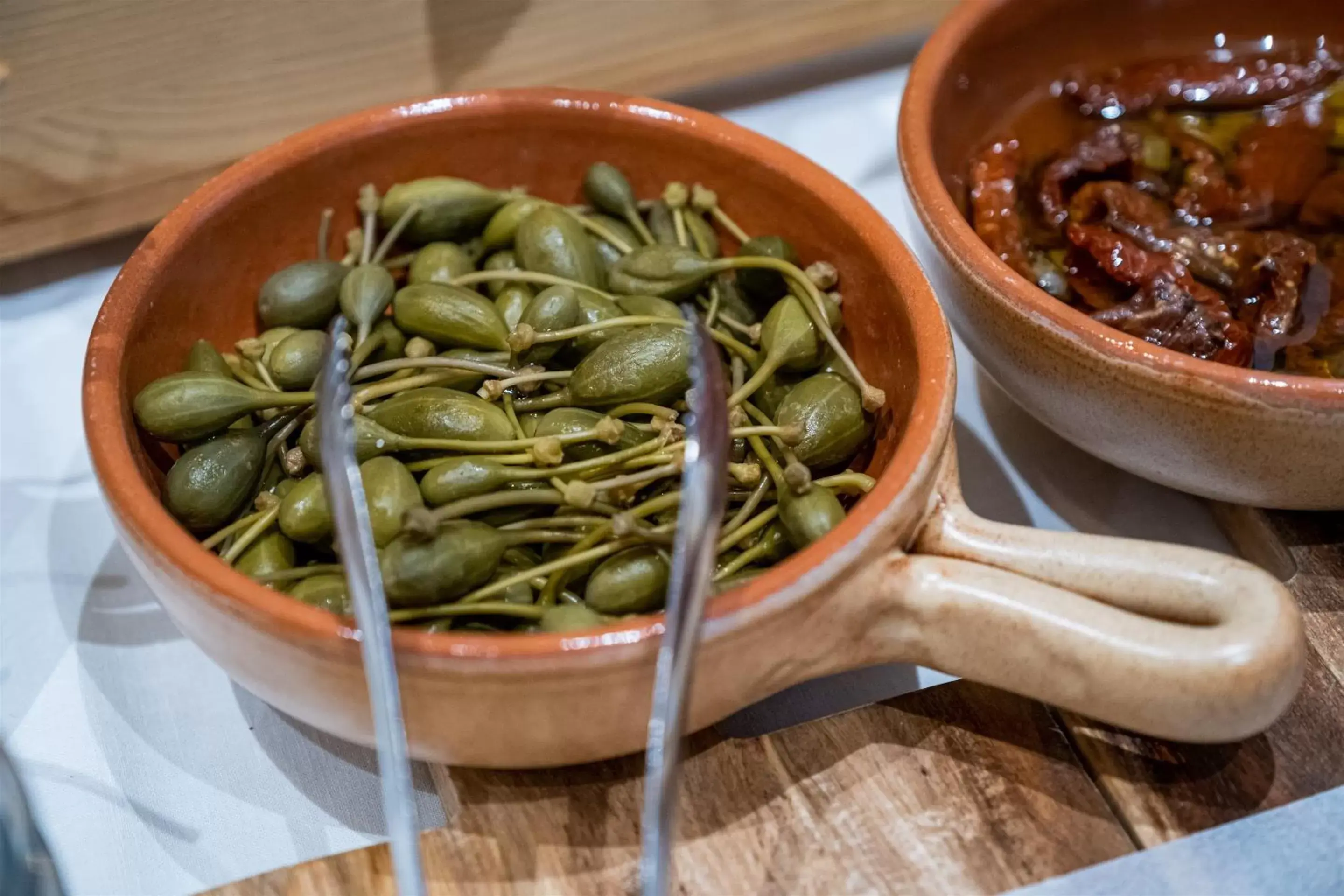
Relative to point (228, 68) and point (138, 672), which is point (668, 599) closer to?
point (138, 672)

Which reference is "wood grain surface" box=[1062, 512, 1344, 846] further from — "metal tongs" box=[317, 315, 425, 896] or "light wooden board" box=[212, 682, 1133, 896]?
"metal tongs" box=[317, 315, 425, 896]

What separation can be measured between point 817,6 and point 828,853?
1.86 feet

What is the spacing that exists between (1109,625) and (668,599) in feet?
0.50

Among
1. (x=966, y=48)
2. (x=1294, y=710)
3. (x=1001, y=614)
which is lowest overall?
(x=1294, y=710)

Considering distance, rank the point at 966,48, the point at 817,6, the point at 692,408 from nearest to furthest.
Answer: the point at 692,408, the point at 966,48, the point at 817,6

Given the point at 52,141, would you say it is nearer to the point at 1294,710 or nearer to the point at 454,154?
the point at 454,154

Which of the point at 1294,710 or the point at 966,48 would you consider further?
the point at 966,48

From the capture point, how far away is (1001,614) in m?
0.39

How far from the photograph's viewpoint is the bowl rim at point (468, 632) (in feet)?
1.19

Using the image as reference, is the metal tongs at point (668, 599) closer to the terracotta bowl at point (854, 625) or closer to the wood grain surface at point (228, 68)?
the terracotta bowl at point (854, 625)

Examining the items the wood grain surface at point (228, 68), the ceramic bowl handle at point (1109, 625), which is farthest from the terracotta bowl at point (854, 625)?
the wood grain surface at point (228, 68)

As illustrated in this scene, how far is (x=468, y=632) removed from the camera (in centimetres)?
40

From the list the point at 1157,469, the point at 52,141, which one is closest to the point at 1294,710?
the point at 1157,469

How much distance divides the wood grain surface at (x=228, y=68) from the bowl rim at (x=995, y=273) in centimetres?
18
